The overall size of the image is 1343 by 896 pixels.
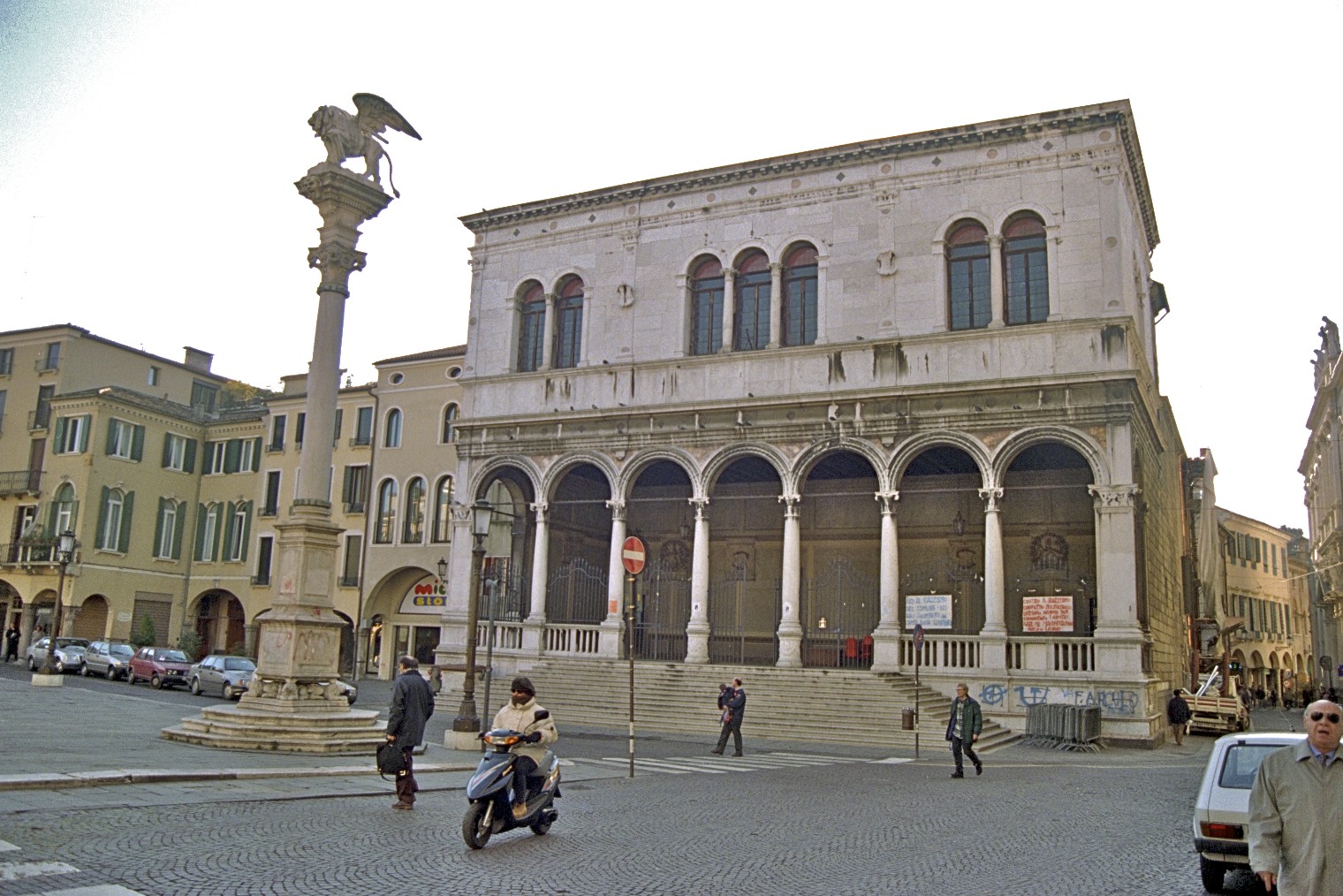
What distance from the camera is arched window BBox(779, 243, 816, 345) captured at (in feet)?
93.7

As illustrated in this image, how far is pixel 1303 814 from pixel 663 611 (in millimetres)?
27779

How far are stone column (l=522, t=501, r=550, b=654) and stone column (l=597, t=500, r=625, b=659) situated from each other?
67.7 inches

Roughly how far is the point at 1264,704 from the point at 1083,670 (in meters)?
43.7

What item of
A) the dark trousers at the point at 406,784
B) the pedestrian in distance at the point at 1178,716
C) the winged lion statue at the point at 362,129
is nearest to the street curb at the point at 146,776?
the dark trousers at the point at 406,784

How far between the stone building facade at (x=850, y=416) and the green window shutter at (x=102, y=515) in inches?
850

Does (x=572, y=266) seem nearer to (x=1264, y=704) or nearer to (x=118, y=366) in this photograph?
(x=118, y=366)

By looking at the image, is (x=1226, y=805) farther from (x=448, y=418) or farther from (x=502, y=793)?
(x=448, y=418)

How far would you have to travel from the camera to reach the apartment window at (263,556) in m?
44.8

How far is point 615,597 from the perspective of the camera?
29.0m

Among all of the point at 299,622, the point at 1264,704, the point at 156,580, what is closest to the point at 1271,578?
the point at 1264,704

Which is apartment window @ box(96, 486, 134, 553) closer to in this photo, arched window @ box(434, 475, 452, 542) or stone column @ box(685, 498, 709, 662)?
arched window @ box(434, 475, 452, 542)

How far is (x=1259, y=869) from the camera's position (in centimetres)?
494

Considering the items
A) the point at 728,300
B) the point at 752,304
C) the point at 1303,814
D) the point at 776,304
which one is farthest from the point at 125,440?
the point at 1303,814

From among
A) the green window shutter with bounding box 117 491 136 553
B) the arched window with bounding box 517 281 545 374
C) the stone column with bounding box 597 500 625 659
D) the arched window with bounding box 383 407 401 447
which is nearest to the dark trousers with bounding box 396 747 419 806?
the stone column with bounding box 597 500 625 659
